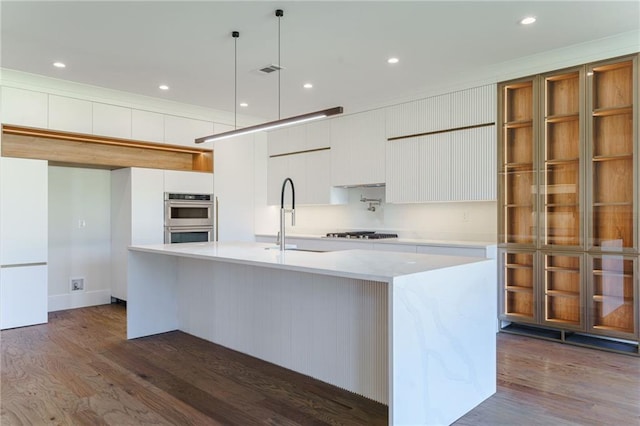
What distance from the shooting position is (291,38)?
362 cm

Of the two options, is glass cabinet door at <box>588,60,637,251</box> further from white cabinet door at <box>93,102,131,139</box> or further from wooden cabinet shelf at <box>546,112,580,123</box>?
white cabinet door at <box>93,102,131,139</box>

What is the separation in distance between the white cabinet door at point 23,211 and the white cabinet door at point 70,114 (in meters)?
0.49

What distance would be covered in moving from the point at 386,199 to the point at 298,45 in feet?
7.56

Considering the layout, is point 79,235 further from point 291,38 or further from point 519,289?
point 519,289

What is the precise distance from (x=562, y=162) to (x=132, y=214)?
15.8 feet

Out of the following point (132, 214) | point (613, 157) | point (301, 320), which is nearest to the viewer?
point (301, 320)

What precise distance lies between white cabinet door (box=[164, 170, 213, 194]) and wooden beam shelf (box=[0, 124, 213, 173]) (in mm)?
310

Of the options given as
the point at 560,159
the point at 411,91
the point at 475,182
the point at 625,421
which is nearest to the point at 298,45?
the point at 411,91

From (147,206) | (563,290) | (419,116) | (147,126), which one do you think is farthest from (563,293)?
(147,126)

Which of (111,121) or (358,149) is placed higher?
(111,121)

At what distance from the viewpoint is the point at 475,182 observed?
15.0ft

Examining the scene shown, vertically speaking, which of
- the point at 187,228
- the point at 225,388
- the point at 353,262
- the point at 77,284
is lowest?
the point at 225,388

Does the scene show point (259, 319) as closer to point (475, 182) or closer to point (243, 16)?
point (243, 16)

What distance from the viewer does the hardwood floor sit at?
2504 mm
